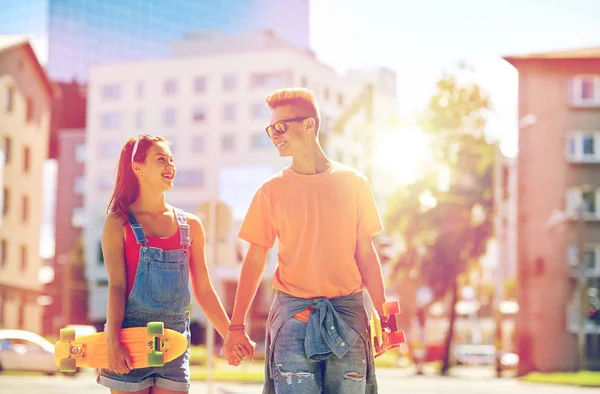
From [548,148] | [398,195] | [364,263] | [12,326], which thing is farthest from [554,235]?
[364,263]

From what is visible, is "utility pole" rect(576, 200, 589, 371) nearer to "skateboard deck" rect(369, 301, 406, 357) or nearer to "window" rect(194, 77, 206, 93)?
"skateboard deck" rect(369, 301, 406, 357)

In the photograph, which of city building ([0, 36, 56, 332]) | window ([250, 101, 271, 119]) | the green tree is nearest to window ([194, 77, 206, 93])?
window ([250, 101, 271, 119])

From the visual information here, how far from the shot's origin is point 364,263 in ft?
16.9

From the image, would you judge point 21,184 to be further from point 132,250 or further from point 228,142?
point 132,250

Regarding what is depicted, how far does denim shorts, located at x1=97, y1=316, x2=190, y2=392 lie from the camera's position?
15.9 ft

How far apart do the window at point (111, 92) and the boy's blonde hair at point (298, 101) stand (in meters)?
90.4

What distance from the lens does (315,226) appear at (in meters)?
5.01

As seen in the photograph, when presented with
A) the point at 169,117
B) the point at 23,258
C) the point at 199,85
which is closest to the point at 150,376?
the point at 23,258

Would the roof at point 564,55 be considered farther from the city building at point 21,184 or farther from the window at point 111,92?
the window at point 111,92

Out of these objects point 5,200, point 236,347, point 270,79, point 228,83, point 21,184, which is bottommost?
point 236,347

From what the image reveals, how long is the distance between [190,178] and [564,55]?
49.5 metres

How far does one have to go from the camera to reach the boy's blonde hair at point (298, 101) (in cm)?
524

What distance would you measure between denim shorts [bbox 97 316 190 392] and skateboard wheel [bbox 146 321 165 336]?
204 millimetres

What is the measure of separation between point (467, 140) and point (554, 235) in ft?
18.9
